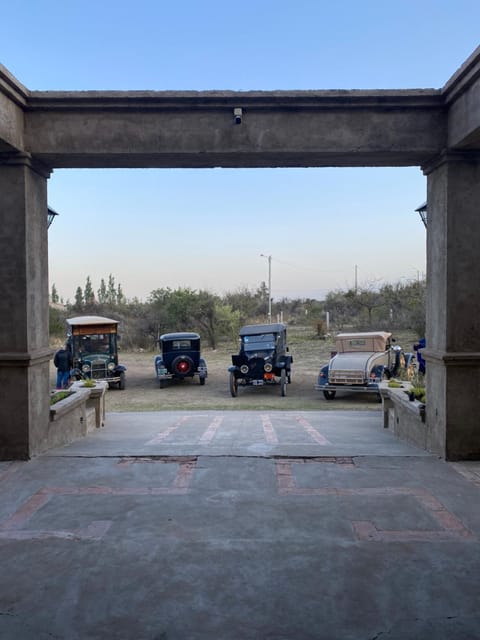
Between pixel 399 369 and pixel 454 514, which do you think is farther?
pixel 399 369

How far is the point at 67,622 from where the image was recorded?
2.33 meters

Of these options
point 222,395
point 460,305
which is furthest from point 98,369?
point 460,305

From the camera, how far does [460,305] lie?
485cm

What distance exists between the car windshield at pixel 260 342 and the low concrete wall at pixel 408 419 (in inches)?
303

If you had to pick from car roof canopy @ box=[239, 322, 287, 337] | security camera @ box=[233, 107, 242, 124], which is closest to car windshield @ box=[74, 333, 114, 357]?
car roof canopy @ box=[239, 322, 287, 337]

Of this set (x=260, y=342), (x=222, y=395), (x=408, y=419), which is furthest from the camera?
(x=260, y=342)

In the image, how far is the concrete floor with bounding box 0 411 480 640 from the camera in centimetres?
234

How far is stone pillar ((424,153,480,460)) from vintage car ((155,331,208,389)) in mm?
12750

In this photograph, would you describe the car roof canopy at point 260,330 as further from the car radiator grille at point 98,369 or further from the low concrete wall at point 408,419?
the low concrete wall at point 408,419

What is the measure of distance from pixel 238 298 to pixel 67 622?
109ft

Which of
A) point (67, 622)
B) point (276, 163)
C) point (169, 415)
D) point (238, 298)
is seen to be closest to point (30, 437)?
point (67, 622)

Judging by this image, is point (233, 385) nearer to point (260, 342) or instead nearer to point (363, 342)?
point (260, 342)

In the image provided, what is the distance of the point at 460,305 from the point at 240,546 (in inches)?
122

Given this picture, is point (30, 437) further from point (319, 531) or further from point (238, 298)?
point (238, 298)
